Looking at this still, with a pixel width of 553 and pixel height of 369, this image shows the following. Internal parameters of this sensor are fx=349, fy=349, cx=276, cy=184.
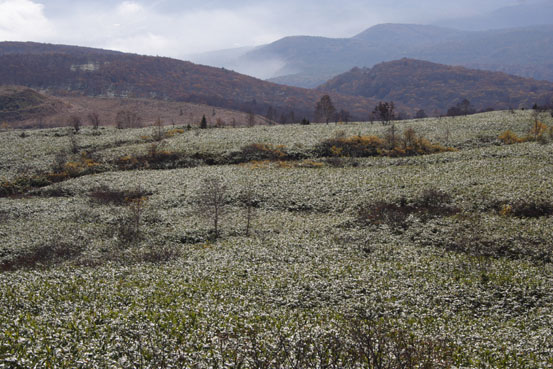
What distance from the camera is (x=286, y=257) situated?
27.3 m

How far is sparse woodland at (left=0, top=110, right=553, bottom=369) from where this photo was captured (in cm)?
1420

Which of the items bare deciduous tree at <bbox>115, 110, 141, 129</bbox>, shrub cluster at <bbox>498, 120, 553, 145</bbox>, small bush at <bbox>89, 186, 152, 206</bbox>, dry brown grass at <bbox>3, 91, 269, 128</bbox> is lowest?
small bush at <bbox>89, 186, 152, 206</bbox>

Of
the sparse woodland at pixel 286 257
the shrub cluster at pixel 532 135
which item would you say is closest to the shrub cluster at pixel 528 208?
the sparse woodland at pixel 286 257

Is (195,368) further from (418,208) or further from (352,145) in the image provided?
(352,145)

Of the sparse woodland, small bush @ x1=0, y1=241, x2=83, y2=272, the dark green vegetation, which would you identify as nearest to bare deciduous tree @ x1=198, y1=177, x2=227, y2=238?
the sparse woodland

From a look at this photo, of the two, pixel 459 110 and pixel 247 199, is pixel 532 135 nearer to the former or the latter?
pixel 247 199

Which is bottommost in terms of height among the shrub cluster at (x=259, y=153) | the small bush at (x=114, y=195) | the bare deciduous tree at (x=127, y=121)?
the small bush at (x=114, y=195)

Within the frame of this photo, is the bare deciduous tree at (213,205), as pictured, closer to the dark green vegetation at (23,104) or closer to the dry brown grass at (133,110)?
the dry brown grass at (133,110)

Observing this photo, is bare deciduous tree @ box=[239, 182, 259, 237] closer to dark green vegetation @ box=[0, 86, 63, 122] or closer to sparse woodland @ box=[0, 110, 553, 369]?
sparse woodland @ box=[0, 110, 553, 369]

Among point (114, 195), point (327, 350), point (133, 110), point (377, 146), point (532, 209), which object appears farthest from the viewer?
point (133, 110)

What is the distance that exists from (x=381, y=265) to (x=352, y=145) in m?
42.3

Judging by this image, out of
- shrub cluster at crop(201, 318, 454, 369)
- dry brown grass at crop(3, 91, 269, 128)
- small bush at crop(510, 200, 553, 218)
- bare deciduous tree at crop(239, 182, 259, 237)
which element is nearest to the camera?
shrub cluster at crop(201, 318, 454, 369)

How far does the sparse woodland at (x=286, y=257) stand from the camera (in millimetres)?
14195

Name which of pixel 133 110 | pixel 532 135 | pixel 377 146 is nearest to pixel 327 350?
pixel 377 146
